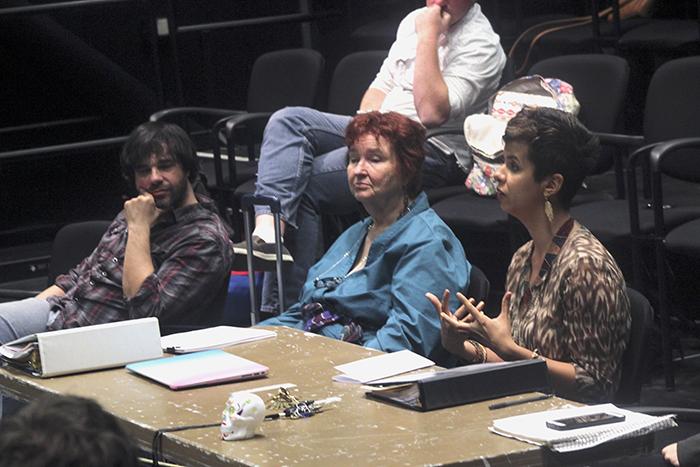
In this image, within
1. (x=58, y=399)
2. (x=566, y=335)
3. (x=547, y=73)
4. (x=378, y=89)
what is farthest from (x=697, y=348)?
(x=58, y=399)

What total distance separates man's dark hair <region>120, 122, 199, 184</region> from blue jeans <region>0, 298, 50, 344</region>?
1.66 ft

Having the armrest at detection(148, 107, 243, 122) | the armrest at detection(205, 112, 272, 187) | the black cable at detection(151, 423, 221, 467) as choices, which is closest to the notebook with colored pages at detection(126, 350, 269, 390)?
the black cable at detection(151, 423, 221, 467)

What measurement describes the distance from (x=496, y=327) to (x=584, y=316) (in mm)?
189

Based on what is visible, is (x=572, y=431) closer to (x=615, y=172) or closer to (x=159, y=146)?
(x=159, y=146)

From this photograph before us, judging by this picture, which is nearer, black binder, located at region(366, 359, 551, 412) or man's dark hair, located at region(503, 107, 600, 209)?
black binder, located at region(366, 359, 551, 412)

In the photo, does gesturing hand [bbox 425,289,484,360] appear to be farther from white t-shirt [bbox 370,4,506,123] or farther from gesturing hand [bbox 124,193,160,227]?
white t-shirt [bbox 370,4,506,123]

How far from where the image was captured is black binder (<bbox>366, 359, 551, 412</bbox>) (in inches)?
99.3

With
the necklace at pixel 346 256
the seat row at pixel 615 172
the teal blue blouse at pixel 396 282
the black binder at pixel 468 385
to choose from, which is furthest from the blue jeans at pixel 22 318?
the black binder at pixel 468 385

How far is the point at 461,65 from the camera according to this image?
15.3ft

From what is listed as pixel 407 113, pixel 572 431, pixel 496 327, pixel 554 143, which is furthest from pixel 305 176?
pixel 572 431

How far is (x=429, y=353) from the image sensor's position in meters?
3.32

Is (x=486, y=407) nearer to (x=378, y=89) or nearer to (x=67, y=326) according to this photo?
(x=67, y=326)

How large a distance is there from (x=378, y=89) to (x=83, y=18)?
242cm

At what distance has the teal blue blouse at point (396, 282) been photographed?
329 cm
